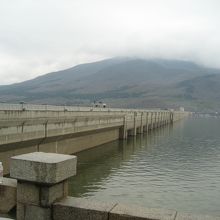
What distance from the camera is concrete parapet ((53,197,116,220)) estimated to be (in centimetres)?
611

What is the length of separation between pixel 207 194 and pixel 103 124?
28.5m

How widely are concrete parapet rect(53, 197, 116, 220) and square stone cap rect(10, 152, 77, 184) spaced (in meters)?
0.48

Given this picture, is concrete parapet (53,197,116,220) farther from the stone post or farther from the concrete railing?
the stone post

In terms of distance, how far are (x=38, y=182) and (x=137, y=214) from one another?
1.73 metres

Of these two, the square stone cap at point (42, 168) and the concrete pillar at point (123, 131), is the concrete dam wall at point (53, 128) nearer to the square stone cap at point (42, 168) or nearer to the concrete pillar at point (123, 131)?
the concrete pillar at point (123, 131)

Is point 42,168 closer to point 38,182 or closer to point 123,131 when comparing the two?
point 38,182

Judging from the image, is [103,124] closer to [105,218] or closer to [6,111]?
[6,111]

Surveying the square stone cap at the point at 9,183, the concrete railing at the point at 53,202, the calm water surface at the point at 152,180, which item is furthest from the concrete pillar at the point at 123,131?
the concrete railing at the point at 53,202

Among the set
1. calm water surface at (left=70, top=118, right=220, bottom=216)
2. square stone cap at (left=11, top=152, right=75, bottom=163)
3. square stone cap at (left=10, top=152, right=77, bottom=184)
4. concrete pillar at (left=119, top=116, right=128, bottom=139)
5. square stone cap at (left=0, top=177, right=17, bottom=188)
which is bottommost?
calm water surface at (left=70, top=118, right=220, bottom=216)

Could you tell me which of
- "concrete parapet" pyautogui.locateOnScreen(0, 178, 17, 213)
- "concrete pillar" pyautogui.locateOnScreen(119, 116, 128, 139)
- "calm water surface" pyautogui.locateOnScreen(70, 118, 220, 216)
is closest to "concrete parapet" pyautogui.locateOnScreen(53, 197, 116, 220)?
"concrete parapet" pyautogui.locateOnScreen(0, 178, 17, 213)

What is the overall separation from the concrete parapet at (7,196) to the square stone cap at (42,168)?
0.58 meters

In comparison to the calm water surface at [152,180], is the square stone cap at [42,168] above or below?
above

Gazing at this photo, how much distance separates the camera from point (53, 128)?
108 ft

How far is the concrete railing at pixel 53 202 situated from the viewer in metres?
5.99
